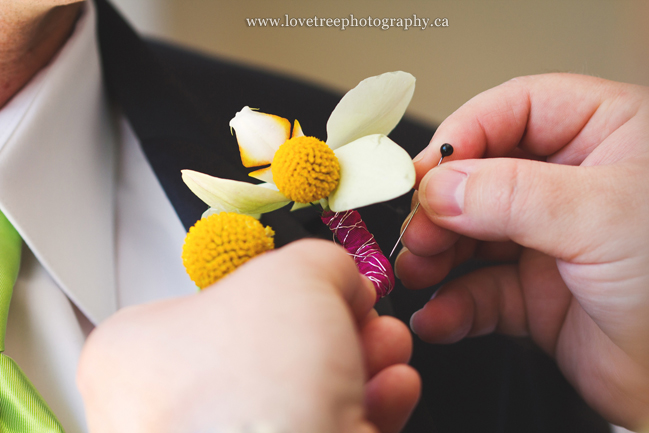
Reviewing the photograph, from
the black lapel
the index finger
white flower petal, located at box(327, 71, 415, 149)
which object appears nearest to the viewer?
white flower petal, located at box(327, 71, 415, 149)

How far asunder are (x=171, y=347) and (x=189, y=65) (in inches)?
35.2

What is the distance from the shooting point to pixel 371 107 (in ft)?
0.82

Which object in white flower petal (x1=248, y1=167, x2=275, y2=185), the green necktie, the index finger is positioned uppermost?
white flower petal (x1=248, y1=167, x2=275, y2=185)

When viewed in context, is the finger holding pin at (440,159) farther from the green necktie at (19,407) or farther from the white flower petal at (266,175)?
the green necktie at (19,407)

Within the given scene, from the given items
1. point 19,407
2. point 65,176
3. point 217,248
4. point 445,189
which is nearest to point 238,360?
point 217,248

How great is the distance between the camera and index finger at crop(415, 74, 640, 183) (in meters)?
0.36

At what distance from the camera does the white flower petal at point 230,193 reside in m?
0.23

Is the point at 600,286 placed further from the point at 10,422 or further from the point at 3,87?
the point at 3,87

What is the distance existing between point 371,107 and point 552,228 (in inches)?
6.3

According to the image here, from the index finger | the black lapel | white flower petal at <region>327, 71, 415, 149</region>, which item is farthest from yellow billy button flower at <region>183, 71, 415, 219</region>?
the black lapel

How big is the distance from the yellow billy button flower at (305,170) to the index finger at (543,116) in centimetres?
13

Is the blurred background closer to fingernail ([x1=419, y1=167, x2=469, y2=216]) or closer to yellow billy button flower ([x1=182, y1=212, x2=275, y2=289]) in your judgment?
fingernail ([x1=419, y1=167, x2=469, y2=216])

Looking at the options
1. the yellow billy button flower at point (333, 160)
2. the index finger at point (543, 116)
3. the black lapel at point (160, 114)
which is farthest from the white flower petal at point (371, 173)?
the black lapel at point (160, 114)

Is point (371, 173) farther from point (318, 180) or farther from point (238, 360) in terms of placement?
point (238, 360)
